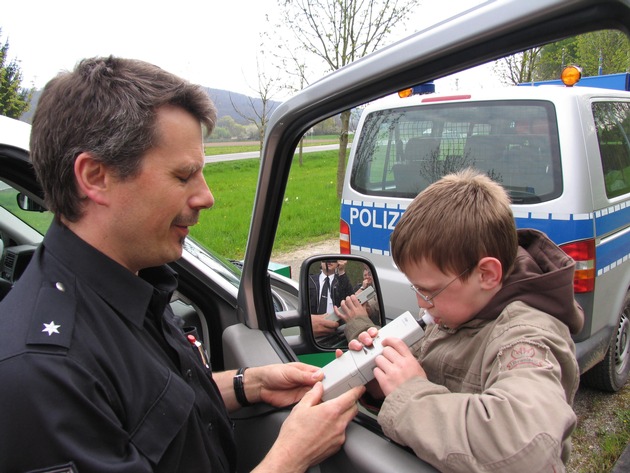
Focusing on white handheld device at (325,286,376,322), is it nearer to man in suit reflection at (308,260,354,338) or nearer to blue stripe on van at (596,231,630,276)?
man in suit reflection at (308,260,354,338)

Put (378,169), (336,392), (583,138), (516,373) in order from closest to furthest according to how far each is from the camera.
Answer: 1. (516,373)
2. (336,392)
3. (583,138)
4. (378,169)

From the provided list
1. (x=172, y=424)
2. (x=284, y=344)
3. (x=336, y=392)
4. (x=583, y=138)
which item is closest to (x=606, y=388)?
(x=583, y=138)

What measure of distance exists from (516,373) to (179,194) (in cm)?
86

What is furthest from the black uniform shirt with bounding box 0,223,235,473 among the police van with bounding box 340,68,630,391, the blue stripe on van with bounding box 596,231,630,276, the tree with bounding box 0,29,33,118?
the tree with bounding box 0,29,33,118

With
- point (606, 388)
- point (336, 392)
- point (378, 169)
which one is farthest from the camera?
point (378, 169)

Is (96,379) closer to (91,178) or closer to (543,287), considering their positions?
(91,178)

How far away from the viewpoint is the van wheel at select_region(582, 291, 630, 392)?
3617mm

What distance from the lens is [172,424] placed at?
3.68 ft

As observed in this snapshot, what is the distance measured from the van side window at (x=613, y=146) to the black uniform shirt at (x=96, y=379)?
2976mm

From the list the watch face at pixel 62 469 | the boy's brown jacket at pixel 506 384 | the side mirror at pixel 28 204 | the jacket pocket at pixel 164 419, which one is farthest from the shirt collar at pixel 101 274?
the side mirror at pixel 28 204

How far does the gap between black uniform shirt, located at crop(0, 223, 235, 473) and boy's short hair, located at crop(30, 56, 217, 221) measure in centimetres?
13

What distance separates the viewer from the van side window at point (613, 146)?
327 centimetres

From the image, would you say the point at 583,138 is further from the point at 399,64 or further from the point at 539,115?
the point at 399,64

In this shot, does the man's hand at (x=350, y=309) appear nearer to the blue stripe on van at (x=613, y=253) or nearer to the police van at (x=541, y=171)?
the police van at (x=541, y=171)
